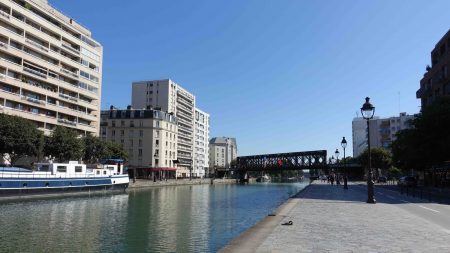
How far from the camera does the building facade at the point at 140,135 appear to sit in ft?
417

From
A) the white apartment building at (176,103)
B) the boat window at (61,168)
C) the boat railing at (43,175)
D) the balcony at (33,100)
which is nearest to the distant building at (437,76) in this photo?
the boat railing at (43,175)

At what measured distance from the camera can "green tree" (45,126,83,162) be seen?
6544 centimetres

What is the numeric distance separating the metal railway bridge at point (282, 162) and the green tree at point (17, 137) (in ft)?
308

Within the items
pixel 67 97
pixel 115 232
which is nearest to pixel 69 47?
pixel 67 97

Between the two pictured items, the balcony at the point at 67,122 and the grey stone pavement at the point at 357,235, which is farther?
the balcony at the point at 67,122

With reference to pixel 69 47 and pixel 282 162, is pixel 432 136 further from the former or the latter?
pixel 282 162

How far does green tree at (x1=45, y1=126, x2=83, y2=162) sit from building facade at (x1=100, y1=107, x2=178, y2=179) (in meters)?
56.9

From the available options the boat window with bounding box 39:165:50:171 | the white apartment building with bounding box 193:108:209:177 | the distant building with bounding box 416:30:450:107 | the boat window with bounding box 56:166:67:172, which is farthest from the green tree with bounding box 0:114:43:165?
the white apartment building with bounding box 193:108:209:177

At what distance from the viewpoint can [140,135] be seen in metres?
128

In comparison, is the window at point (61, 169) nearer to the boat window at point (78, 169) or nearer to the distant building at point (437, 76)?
the boat window at point (78, 169)

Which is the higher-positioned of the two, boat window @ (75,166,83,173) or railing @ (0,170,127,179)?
boat window @ (75,166,83,173)

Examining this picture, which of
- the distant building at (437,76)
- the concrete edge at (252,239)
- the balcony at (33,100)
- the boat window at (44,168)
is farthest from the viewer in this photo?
the balcony at (33,100)

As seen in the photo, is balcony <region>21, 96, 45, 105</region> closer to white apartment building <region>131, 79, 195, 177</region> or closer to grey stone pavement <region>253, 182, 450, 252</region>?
grey stone pavement <region>253, 182, 450, 252</region>

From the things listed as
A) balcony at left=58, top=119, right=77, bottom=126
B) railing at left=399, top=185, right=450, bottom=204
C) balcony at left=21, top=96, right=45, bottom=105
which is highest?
balcony at left=21, top=96, right=45, bottom=105
